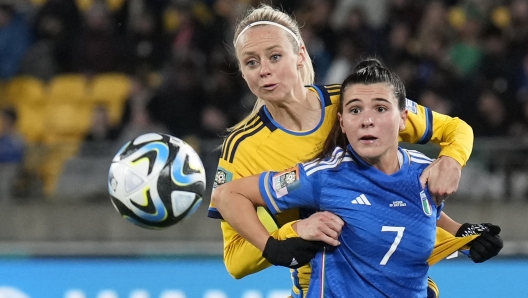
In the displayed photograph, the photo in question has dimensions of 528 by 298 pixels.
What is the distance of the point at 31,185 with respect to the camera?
7898 millimetres

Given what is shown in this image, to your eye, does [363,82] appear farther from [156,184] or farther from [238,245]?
[156,184]

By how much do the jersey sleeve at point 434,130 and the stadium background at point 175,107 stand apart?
2.59 metres

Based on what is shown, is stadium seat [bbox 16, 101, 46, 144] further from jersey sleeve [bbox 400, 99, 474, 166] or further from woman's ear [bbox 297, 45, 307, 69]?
jersey sleeve [bbox 400, 99, 474, 166]

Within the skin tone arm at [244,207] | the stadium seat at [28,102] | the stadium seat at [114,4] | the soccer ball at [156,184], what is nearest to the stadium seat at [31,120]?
the stadium seat at [28,102]

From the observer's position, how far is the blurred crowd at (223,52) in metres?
8.55

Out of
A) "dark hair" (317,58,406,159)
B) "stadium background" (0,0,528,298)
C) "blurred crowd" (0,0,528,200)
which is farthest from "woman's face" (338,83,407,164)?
"blurred crowd" (0,0,528,200)

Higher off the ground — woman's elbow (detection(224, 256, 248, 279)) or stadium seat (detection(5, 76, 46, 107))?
stadium seat (detection(5, 76, 46, 107))

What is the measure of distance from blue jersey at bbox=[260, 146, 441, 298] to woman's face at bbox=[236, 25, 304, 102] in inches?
20.7

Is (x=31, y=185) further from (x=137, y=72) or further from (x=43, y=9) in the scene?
(x=43, y=9)

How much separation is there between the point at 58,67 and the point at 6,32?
62 centimetres

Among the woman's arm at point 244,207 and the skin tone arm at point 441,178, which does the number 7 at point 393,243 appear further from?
the woman's arm at point 244,207

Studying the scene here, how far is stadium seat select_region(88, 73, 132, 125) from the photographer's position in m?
9.51

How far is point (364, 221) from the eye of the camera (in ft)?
11.2

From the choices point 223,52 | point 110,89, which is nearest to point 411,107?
point 223,52
